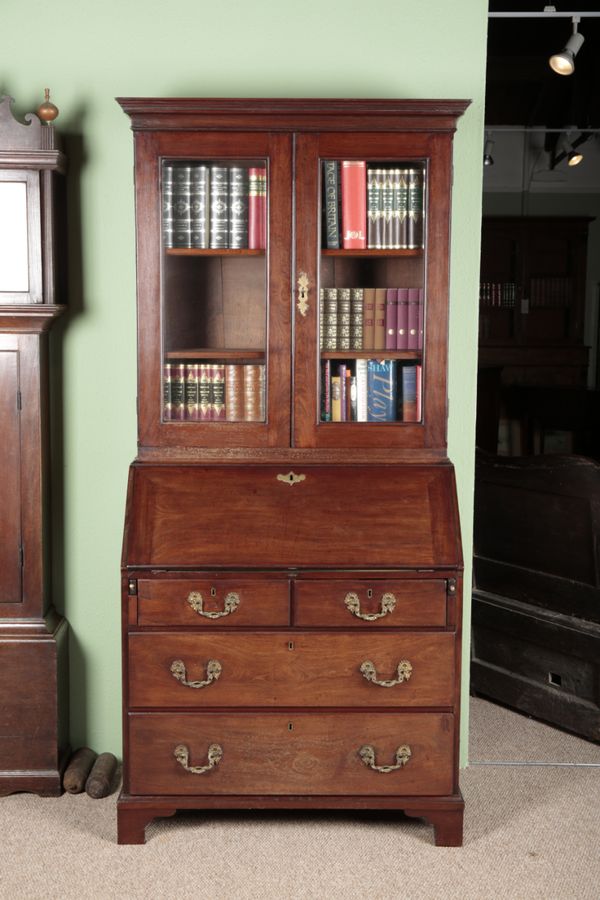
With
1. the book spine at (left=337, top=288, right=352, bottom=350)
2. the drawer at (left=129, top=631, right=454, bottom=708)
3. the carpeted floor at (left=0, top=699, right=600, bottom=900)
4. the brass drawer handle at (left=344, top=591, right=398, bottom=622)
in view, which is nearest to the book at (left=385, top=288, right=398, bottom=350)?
the book spine at (left=337, top=288, right=352, bottom=350)

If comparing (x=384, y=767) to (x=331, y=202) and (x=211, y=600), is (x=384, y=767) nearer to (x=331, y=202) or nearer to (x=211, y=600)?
(x=211, y=600)

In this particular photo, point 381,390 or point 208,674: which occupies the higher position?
point 381,390

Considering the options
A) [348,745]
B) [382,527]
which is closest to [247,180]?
[382,527]

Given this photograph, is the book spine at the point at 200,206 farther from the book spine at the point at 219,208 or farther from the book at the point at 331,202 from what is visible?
the book at the point at 331,202

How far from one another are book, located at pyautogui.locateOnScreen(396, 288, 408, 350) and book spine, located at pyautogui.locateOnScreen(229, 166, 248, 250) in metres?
0.48

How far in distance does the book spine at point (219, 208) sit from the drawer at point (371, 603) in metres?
1.02

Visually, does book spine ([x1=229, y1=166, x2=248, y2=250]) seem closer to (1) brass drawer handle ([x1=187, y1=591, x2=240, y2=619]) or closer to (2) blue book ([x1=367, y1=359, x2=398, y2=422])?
(2) blue book ([x1=367, y1=359, x2=398, y2=422])

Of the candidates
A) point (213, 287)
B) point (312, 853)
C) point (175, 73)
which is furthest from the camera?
point (175, 73)

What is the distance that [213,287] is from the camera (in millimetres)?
2834

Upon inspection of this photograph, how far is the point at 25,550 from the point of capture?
304 centimetres

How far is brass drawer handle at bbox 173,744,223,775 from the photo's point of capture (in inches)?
108

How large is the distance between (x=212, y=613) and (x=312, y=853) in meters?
0.74

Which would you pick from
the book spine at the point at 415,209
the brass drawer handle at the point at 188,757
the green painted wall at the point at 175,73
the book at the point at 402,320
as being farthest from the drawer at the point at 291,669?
the book spine at the point at 415,209

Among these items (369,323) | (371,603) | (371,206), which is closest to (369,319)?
(369,323)
